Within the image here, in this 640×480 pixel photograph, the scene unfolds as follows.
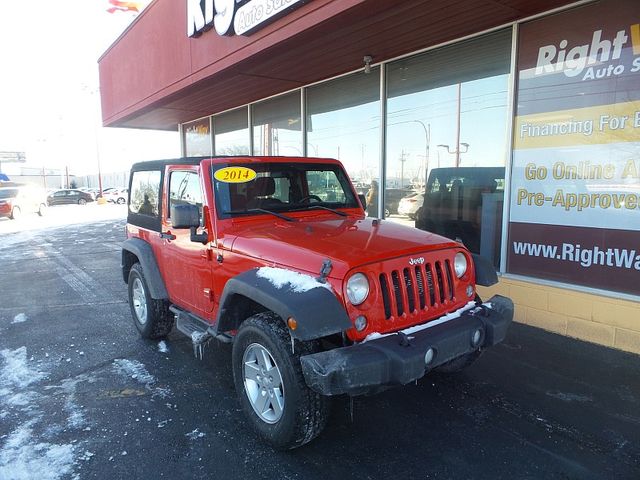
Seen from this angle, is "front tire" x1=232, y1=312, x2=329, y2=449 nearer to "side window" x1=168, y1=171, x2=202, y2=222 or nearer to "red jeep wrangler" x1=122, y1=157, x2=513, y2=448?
"red jeep wrangler" x1=122, y1=157, x2=513, y2=448

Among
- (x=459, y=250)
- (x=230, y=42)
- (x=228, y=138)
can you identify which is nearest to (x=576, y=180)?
(x=459, y=250)

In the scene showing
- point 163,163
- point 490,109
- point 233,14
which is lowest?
point 163,163

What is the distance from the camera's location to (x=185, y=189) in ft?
13.4

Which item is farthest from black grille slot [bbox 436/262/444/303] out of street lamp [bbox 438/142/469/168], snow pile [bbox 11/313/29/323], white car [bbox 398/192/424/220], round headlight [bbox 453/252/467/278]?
snow pile [bbox 11/313/29/323]

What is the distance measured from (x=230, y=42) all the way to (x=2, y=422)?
5471mm

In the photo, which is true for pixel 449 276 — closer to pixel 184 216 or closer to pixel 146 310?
pixel 184 216

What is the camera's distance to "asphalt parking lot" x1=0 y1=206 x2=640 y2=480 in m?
2.72

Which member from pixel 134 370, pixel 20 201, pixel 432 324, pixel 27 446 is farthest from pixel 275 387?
pixel 20 201

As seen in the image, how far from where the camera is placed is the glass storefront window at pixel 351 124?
7516mm

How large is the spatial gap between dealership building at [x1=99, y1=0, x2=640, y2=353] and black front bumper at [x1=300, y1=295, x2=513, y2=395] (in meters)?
2.75

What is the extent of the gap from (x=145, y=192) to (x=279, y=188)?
5.76 feet

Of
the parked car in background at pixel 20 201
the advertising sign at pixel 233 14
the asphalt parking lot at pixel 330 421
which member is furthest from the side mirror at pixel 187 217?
the parked car in background at pixel 20 201

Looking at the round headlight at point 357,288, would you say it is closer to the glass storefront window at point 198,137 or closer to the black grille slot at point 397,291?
the black grille slot at point 397,291

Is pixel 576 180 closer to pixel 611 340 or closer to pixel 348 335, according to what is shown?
pixel 611 340
